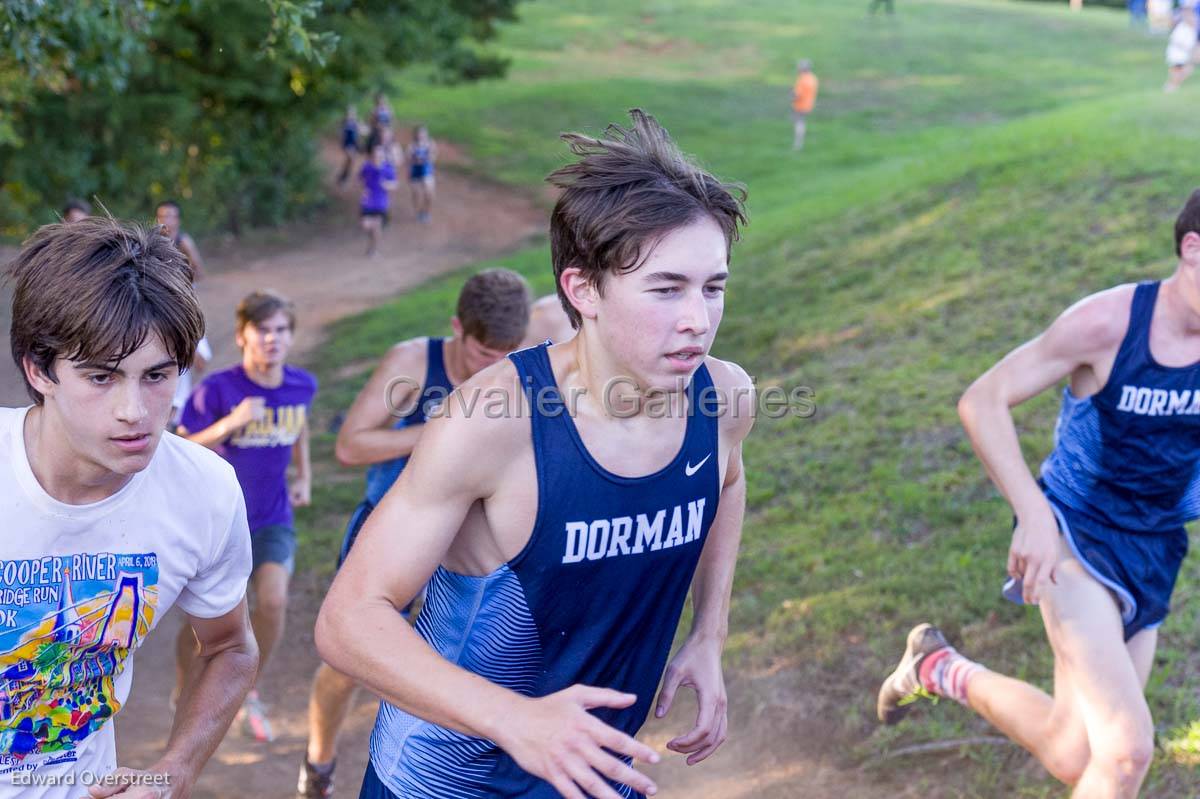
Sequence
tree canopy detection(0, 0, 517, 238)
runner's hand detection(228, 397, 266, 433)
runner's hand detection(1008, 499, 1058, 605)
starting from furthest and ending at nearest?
tree canopy detection(0, 0, 517, 238)
runner's hand detection(228, 397, 266, 433)
runner's hand detection(1008, 499, 1058, 605)

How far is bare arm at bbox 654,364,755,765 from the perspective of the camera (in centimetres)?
285

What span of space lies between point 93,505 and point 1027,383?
2945 millimetres

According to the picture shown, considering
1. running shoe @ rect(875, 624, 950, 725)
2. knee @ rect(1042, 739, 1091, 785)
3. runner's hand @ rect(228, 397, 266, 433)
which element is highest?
runner's hand @ rect(228, 397, 266, 433)

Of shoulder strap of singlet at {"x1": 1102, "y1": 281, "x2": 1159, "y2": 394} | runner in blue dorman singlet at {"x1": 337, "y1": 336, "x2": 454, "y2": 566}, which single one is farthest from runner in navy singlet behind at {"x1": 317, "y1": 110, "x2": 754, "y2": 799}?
runner in blue dorman singlet at {"x1": 337, "y1": 336, "x2": 454, "y2": 566}

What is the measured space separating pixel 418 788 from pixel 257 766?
10.1ft

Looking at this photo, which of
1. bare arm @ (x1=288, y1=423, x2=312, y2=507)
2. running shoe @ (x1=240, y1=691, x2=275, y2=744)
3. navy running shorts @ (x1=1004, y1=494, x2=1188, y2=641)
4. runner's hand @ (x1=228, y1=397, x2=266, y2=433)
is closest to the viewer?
navy running shorts @ (x1=1004, y1=494, x2=1188, y2=641)

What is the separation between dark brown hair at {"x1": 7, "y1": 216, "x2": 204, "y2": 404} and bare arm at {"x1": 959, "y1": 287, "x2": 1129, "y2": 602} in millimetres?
2623

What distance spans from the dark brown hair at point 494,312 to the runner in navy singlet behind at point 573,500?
6.40 feet

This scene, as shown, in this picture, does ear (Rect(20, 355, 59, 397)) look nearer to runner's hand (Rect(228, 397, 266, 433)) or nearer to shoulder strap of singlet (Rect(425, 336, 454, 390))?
shoulder strap of singlet (Rect(425, 336, 454, 390))

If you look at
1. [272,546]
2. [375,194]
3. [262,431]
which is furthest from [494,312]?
[375,194]

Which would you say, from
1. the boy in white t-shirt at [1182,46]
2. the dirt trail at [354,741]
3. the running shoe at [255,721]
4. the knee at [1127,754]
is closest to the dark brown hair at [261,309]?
the running shoe at [255,721]

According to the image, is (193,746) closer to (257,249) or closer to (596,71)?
(257,249)

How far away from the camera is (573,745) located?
2.07 meters

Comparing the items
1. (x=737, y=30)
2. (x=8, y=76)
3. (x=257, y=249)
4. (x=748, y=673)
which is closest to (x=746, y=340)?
(x=748, y=673)
